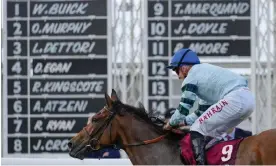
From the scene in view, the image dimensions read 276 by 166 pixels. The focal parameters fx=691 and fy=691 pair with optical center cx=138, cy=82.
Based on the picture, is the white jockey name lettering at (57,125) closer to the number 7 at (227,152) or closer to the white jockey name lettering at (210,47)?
the white jockey name lettering at (210,47)

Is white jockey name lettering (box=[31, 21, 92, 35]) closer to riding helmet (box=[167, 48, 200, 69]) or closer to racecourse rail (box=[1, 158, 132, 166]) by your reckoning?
racecourse rail (box=[1, 158, 132, 166])

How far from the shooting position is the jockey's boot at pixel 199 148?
5.46 metres

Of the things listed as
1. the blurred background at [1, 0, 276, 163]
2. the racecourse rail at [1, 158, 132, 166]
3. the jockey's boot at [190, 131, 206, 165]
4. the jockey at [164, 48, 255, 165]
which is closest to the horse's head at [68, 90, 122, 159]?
the jockey at [164, 48, 255, 165]

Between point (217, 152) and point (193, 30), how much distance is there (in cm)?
439

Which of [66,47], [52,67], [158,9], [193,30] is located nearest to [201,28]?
[193,30]

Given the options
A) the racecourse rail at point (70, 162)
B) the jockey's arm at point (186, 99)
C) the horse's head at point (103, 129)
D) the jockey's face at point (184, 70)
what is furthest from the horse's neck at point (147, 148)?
the racecourse rail at point (70, 162)

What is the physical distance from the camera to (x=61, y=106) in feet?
32.6

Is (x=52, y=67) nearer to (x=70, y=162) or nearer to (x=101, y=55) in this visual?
(x=101, y=55)

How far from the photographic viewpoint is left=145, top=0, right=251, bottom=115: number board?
9.64 metres

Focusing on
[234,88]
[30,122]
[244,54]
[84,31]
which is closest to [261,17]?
[244,54]

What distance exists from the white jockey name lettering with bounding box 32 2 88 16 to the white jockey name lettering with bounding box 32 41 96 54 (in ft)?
1.39

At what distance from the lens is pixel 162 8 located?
9680 millimetres

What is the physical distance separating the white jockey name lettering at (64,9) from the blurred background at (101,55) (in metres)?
0.01

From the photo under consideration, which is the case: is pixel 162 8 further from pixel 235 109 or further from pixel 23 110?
pixel 235 109
